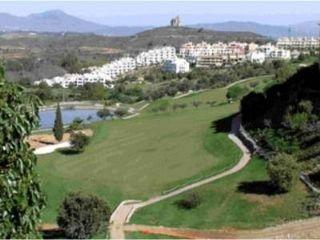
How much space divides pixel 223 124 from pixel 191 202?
618 inches

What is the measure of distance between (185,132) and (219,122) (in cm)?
263

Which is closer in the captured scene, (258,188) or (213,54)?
(258,188)

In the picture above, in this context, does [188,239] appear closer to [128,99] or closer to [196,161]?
[196,161]

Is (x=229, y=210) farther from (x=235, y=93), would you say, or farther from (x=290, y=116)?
(x=235, y=93)

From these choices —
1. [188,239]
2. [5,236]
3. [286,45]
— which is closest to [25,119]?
[5,236]

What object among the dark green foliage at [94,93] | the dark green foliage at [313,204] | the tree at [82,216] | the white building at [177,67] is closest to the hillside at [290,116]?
the dark green foliage at [313,204]

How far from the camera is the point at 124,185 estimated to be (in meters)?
30.2

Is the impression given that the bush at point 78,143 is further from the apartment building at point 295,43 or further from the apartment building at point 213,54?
the apartment building at point 295,43

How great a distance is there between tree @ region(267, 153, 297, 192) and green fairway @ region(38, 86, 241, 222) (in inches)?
204

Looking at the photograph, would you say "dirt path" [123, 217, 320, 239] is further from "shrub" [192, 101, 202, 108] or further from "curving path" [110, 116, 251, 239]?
"shrub" [192, 101, 202, 108]

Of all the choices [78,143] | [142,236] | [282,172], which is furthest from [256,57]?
[142,236]

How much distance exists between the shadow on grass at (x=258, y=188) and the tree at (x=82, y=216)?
6388 mm

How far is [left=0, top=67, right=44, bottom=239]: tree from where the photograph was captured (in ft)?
17.5

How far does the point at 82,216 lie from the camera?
21.6 meters
